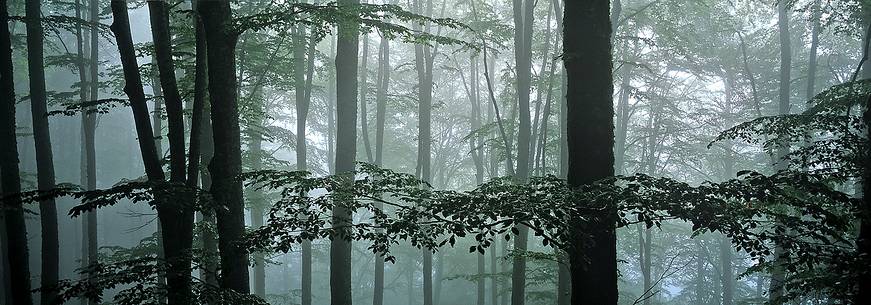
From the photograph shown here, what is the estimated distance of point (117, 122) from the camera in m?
37.9

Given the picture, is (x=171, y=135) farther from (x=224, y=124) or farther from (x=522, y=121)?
(x=522, y=121)

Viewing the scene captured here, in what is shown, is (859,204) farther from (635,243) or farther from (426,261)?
(635,243)

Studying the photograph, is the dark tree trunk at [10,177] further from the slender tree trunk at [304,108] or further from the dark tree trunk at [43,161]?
the slender tree trunk at [304,108]

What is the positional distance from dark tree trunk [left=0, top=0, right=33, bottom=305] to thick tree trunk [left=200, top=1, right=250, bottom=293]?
463cm

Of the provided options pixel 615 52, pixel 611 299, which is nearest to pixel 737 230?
pixel 611 299

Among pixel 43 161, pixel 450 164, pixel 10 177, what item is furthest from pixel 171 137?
pixel 450 164

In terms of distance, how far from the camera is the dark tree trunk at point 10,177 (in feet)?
28.0

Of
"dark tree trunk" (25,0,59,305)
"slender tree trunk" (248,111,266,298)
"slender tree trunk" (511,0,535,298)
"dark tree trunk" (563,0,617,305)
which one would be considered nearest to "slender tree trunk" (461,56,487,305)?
"slender tree trunk" (511,0,535,298)

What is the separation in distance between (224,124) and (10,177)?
17.9 feet

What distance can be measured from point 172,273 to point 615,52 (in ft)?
56.2

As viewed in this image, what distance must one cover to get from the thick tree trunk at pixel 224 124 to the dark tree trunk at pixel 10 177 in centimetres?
463

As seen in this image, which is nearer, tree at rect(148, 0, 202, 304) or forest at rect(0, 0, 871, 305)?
forest at rect(0, 0, 871, 305)

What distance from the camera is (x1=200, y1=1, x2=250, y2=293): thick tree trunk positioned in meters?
6.16

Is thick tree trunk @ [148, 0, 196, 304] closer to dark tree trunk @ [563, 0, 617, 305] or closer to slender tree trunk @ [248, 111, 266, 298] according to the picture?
dark tree trunk @ [563, 0, 617, 305]
